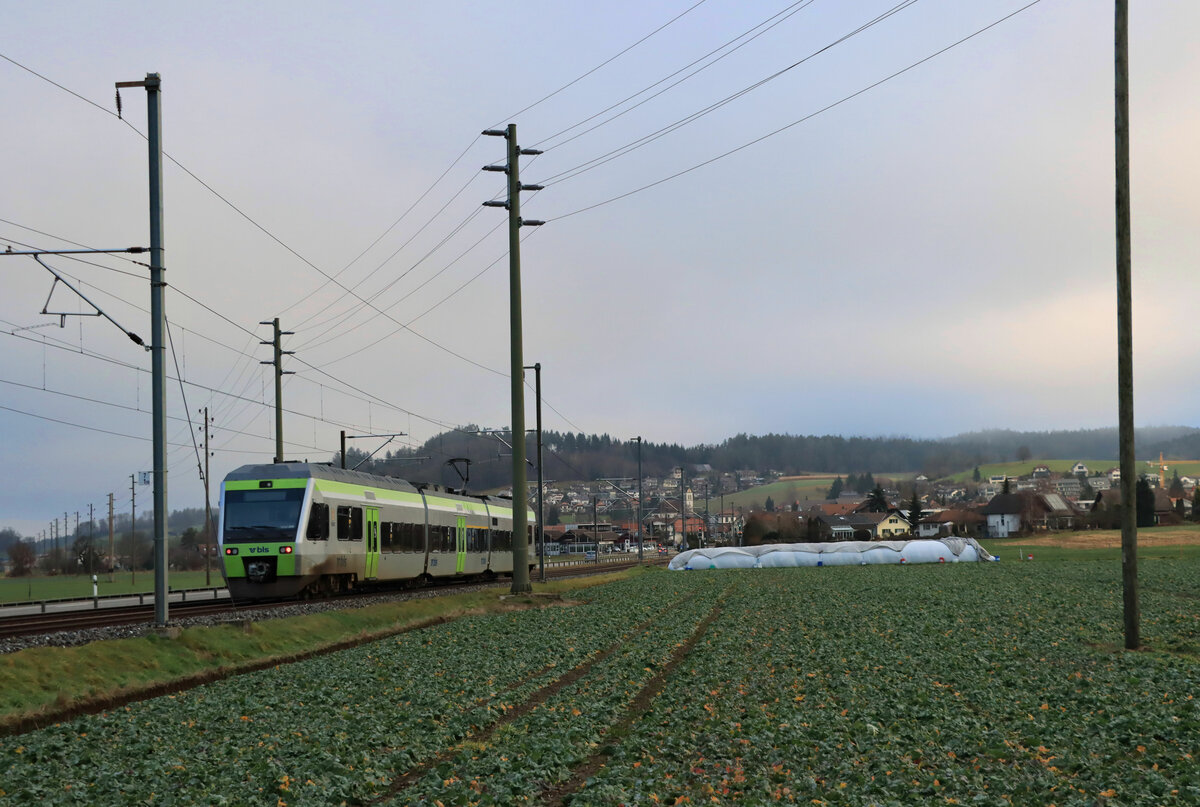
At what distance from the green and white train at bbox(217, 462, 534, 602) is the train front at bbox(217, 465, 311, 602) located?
4cm

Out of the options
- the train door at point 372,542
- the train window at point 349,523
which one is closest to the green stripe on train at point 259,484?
the train window at point 349,523

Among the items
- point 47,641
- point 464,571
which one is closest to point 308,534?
point 47,641

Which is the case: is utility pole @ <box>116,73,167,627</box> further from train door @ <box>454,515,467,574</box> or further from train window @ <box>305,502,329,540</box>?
train door @ <box>454,515,467,574</box>

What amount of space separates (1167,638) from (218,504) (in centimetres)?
3209

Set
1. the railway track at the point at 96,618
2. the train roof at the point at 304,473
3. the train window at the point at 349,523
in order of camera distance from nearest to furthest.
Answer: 1. the railway track at the point at 96,618
2. the train roof at the point at 304,473
3. the train window at the point at 349,523

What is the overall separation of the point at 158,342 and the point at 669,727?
15598 mm

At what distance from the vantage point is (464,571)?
63.5 metres

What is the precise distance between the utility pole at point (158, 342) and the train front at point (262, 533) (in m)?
15.2

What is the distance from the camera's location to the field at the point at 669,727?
12.7 m

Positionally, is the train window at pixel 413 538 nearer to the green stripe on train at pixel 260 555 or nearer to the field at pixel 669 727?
the green stripe on train at pixel 260 555

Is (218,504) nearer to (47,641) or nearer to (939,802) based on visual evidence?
(47,641)

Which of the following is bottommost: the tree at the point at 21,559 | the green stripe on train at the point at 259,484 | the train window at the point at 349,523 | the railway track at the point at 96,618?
the tree at the point at 21,559

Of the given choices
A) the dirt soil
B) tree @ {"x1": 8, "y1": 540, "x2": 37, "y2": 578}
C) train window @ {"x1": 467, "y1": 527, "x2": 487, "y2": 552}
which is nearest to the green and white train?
train window @ {"x1": 467, "y1": 527, "x2": 487, "y2": 552}

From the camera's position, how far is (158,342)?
84.3ft
